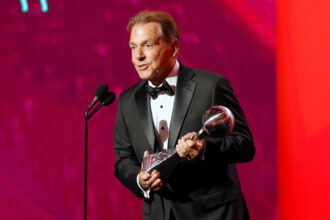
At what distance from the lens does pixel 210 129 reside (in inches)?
63.6

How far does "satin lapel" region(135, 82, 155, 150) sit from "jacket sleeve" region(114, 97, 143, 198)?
0.13 metres

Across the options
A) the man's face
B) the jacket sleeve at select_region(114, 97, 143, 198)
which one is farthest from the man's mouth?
the jacket sleeve at select_region(114, 97, 143, 198)

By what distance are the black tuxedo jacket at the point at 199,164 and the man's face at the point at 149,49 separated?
4.5 inches

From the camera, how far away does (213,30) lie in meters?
2.87

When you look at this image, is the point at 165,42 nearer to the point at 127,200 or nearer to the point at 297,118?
the point at 297,118

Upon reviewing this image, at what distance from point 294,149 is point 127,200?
3.72 ft

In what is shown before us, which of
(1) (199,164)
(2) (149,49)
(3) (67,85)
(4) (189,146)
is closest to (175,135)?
(1) (199,164)

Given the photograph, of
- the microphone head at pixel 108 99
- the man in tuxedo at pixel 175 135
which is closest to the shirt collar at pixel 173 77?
the man in tuxedo at pixel 175 135

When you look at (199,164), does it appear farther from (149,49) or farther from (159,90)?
(149,49)

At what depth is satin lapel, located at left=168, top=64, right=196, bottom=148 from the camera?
1911 mm

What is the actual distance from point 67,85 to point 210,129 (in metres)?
1.74

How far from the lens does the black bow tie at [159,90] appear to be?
204cm

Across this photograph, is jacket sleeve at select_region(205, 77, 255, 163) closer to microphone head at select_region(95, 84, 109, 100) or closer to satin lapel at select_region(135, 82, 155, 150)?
satin lapel at select_region(135, 82, 155, 150)

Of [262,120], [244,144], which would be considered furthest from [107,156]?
[244,144]
